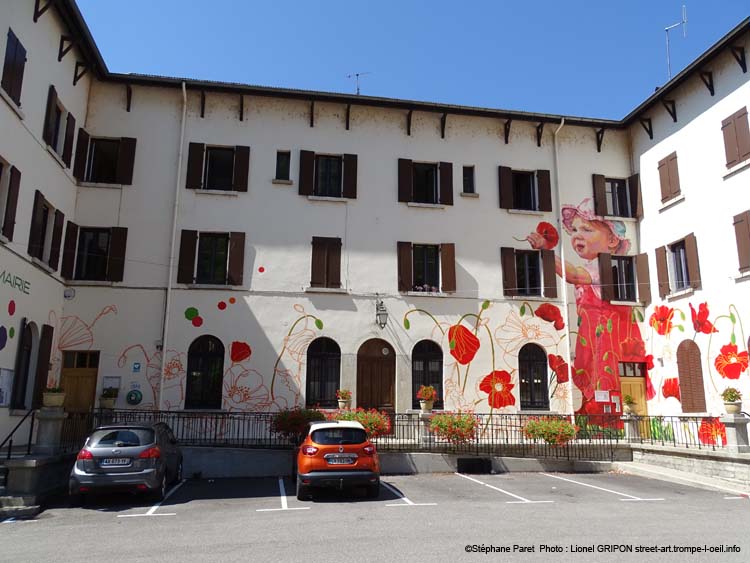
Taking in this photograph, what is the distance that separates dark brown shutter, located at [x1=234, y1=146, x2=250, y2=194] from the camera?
1992 cm

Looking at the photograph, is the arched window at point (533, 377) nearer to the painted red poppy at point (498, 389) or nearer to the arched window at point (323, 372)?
the painted red poppy at point (498, 389)

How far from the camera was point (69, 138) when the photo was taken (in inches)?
719

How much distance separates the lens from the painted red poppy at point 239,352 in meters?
18.7

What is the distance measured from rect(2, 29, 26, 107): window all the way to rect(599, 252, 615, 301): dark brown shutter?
1868 cm

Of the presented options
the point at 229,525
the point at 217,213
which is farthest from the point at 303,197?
the point at 229,525

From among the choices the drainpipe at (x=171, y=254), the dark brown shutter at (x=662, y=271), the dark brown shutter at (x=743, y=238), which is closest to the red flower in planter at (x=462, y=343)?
the dark brown shutter at (x=662, y=271)

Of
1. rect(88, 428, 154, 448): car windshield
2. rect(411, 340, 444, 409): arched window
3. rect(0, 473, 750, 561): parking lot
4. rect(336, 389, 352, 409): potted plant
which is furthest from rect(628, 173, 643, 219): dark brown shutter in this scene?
rect(88, 428, 154, 448): car windshield

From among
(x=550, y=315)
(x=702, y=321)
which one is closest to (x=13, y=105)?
(x=550, y=315)

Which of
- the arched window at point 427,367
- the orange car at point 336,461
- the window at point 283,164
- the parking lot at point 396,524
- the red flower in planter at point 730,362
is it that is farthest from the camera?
the window at point 283,164

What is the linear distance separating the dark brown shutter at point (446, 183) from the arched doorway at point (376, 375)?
5557 millimetres

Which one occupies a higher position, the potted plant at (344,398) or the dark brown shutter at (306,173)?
the dark brown shutter at (306,173)

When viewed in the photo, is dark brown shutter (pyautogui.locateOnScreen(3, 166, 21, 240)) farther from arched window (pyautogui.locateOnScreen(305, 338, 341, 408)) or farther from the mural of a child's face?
the mural of a child's face

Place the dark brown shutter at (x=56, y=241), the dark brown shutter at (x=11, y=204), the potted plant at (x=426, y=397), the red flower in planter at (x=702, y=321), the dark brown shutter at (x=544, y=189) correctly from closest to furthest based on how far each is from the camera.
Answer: the dark brown shutter at (x=11, y=204)
the dark brown shutter at (x=56, y=241)
the red flower in planter at (x=702, y=321)
the potted plant at (x=426, y=397)
the dark brown shutter at (x=544, y=189)

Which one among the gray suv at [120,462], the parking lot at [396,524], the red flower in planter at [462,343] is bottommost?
the parking lot at [396,524]
